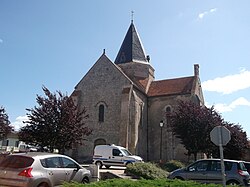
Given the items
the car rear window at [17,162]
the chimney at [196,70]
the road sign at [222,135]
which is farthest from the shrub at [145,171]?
the chimney at [196,70]

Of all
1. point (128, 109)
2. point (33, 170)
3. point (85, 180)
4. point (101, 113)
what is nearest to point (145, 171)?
point (85, 180)

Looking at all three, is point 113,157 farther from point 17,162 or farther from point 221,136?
point 221,136

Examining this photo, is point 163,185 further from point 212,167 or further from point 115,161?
point 115,161

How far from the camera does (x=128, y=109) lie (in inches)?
996

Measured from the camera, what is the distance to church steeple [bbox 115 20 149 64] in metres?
33.7

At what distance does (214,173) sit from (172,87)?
20.4 m

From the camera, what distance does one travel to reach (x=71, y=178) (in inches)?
345

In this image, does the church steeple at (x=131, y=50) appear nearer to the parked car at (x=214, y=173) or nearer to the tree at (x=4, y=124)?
the tree at (x=4, y=124)

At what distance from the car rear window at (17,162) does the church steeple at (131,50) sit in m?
26.5

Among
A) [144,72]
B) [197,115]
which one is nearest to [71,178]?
[197,115]

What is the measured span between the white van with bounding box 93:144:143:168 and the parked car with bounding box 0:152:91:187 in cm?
1024

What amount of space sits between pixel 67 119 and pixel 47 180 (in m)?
8.75

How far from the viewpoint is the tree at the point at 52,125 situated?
15703mm

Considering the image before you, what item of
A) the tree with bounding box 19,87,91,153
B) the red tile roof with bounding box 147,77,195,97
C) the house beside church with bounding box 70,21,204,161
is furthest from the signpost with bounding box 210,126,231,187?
the red tile roof with bounding box 147,77,195,97
